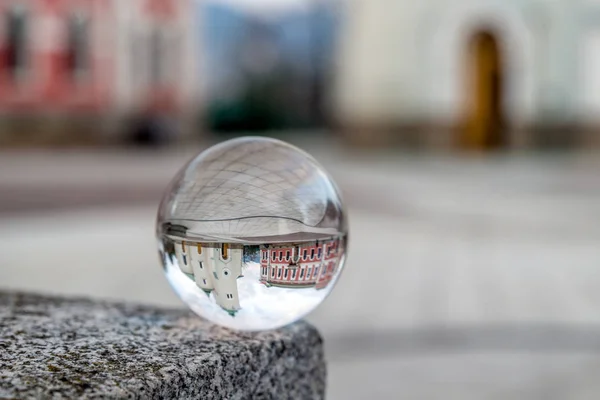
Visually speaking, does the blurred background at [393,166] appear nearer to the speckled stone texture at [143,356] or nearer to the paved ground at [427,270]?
the paved ground at [427,270]

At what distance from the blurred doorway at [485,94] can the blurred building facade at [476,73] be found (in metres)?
0.03

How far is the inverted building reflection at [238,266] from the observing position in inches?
54.6

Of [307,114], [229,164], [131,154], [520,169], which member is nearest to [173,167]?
[131,154]

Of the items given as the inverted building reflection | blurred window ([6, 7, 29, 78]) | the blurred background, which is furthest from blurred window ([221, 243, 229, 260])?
blurred window ([6, 7, 29, 78])

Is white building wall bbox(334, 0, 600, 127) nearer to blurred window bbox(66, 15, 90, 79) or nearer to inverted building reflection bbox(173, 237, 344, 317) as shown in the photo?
blurred window bbox(66, 15, 90, 79)

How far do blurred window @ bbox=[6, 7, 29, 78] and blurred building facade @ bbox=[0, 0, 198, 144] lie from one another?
30mm

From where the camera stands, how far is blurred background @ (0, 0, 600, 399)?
174 inches

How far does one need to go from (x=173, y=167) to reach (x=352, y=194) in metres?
6.29

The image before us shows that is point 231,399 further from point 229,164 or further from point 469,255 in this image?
point 469,255

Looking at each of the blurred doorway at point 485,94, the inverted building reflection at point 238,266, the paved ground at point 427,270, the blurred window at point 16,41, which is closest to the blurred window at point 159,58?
the blurred window at point 16,41

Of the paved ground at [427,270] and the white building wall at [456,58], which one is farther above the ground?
the white building wall at [456,58]

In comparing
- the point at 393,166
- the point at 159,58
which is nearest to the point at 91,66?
the point at 159,58

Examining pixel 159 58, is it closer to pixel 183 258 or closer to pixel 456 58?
pixel 456 58

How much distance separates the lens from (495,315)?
15.9 ft
